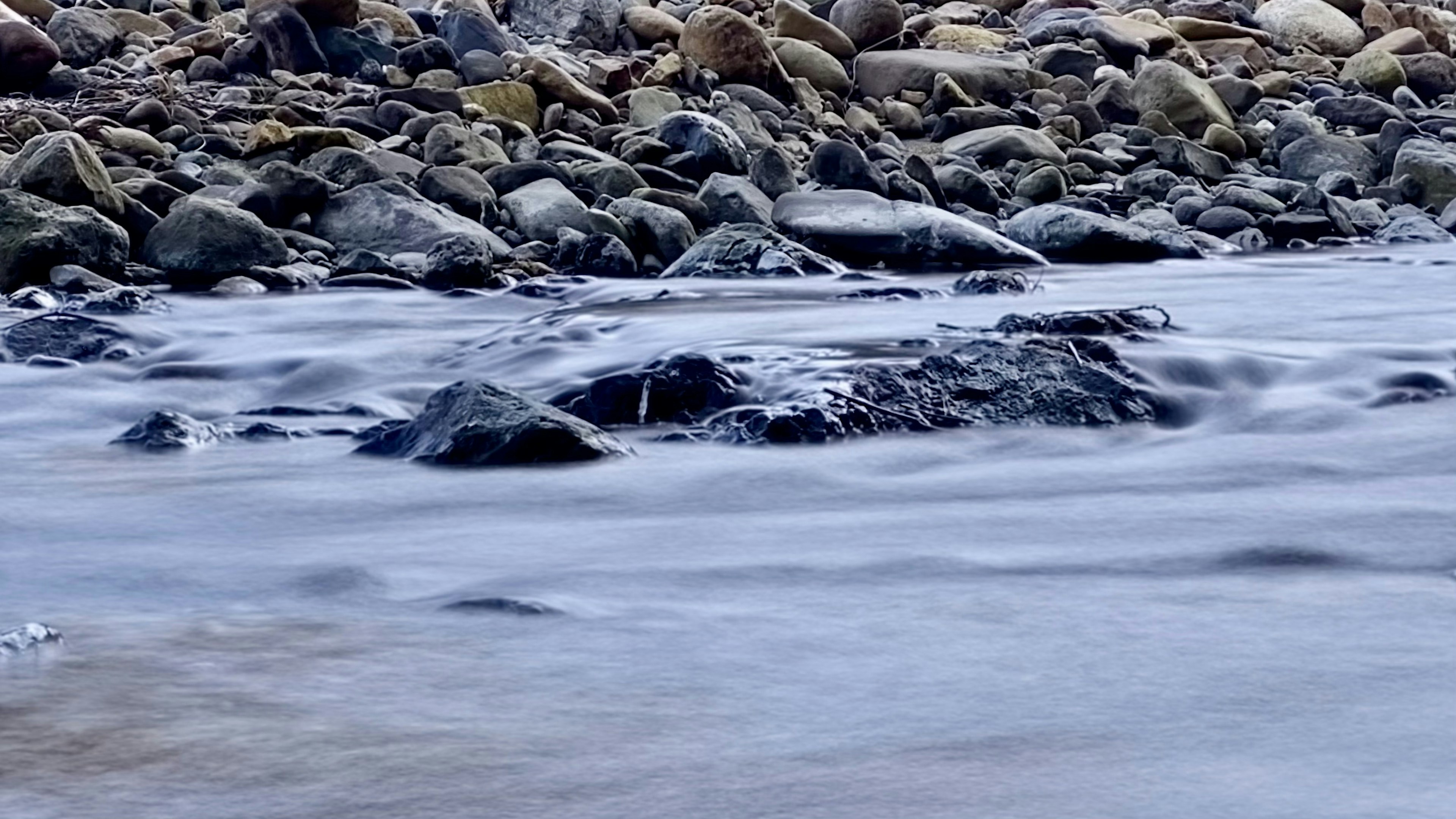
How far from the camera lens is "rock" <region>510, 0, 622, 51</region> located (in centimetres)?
1360

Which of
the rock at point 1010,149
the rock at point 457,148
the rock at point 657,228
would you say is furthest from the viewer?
the rock at point 1010,149

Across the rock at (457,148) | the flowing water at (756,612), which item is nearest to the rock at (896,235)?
the rock at (457,148)

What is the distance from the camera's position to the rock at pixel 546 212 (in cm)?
831

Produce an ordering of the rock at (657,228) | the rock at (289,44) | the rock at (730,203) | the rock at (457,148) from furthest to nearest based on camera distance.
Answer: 1. the rock at (289,44)
2. the rock at (457,148)
3. the rock at (730,203)
4. the rock at (657,228)

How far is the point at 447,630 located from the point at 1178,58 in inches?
469

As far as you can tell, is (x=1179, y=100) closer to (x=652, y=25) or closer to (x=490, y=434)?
(x=652, y=25)

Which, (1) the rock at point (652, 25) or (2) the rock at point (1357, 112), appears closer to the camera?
(2) the rock at point (1357, 112)

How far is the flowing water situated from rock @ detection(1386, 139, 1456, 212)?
5.01 meters

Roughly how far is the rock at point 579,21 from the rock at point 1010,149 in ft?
12.0

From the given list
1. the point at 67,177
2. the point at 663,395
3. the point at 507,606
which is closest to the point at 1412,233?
the point at 663,395

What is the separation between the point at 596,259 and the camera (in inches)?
312

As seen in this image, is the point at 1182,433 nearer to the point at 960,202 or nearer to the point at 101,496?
the point at 101,496

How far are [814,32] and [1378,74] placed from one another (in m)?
4.33

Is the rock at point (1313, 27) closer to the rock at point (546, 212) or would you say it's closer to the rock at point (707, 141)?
the rock at point (707, 141)
